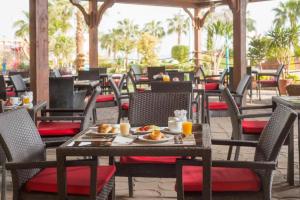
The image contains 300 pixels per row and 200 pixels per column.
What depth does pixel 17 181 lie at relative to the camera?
2.49 meters

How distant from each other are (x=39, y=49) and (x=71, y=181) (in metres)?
4.11

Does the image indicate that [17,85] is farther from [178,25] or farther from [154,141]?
[178,25]

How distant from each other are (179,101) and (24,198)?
1.56 metres

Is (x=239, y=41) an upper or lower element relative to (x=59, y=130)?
upper

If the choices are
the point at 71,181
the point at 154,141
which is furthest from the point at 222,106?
the point at 71,181

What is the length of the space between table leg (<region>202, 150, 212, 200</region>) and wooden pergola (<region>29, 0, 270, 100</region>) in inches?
171

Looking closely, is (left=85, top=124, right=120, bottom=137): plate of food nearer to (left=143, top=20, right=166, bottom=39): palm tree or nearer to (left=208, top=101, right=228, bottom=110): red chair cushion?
(left=208, top=101, right=228, bottom=110): red chair cushion

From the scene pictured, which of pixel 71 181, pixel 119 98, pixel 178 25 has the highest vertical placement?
pixel 178 25

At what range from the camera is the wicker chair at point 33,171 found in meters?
2.41

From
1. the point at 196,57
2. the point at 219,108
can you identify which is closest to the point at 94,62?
the point at 196,57

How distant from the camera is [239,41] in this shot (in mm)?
9570

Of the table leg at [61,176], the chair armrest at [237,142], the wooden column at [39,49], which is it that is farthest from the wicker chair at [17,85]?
the table leg at [61,176]

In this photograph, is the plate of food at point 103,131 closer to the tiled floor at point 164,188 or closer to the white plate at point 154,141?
the white plate at point 154,141

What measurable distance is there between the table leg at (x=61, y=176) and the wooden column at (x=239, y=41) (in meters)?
7.52
